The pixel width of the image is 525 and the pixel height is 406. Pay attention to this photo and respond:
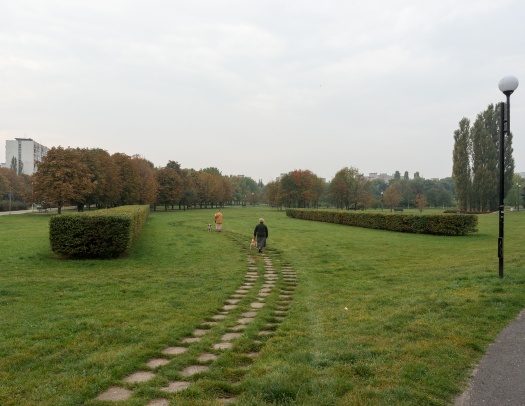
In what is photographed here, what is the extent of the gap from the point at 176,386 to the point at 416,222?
79.7 feet

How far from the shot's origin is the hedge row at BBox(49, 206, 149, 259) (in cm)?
1409

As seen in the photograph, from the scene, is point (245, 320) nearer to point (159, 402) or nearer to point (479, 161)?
point (159, 402)

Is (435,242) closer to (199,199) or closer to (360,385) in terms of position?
(360,385)

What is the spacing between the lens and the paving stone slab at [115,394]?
402 centimetres

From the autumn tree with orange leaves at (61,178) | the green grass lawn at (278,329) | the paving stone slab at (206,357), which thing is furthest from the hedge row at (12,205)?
the paving stone slab at (206,357)

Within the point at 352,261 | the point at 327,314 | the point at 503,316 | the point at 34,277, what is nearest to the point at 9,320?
the point at 34,277

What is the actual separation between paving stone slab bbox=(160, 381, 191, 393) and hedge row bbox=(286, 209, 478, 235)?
2306 centimetres

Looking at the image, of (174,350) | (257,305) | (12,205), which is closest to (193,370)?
(174,350)

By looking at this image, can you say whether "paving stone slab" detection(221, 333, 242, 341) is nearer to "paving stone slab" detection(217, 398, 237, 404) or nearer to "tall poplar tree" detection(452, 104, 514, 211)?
"paving stone slab" detection(217, 398, 237, 404)

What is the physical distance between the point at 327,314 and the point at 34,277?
28.6ft

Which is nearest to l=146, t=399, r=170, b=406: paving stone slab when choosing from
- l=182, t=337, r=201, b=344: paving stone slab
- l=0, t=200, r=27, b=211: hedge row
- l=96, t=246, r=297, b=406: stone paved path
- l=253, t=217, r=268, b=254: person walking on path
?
l=96, t=246, r=297, b=406: stone paved path

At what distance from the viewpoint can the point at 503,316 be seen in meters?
6.54

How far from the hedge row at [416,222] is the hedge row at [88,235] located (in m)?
19.0

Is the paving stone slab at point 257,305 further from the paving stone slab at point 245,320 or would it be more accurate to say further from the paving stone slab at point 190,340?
the paving stone slab at point 190,340
